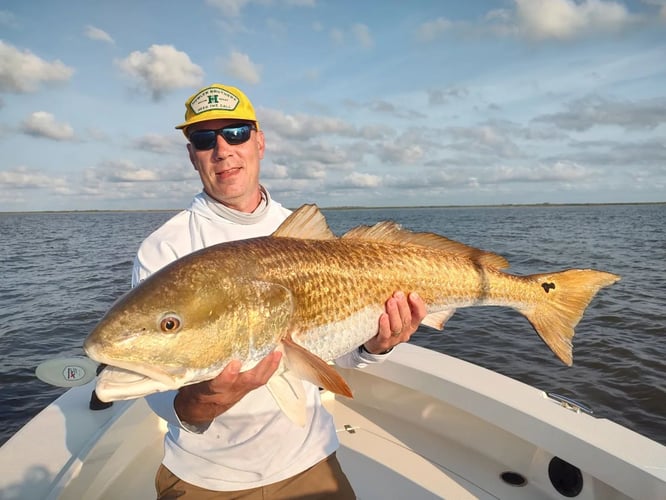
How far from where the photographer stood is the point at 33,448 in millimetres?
3604

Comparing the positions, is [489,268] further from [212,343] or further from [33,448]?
[33,448]

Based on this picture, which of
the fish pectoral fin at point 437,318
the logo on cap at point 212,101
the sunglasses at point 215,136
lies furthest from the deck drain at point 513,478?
the logo on cap at point 212,101

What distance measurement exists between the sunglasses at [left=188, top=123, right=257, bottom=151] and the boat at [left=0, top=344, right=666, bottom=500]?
2594mm

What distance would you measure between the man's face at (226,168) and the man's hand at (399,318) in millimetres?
1355

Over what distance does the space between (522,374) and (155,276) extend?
10345 mm

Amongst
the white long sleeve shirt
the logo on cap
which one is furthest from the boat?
the logo on cap

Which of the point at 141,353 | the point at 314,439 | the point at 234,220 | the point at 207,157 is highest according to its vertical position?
the point at 207,157

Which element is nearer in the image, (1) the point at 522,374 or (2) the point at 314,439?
(2) the point at 314,439

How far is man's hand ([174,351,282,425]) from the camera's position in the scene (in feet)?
7.47

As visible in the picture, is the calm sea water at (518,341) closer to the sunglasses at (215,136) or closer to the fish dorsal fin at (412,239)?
the fish dorsal fin at (412,239)

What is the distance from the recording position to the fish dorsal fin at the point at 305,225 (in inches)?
109

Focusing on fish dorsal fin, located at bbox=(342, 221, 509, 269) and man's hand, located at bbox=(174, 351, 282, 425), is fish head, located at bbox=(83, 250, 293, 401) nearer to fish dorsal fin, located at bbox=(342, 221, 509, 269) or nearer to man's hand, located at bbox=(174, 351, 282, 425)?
man's hand, located at bbox=(174, 351, 282, 425)

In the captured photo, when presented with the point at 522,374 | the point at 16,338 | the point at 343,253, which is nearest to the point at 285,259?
the point at 343,253

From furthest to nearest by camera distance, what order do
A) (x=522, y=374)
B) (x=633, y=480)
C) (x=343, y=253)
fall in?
(x=522, y=374), (x=633, y=480), (x=343, y=253)
